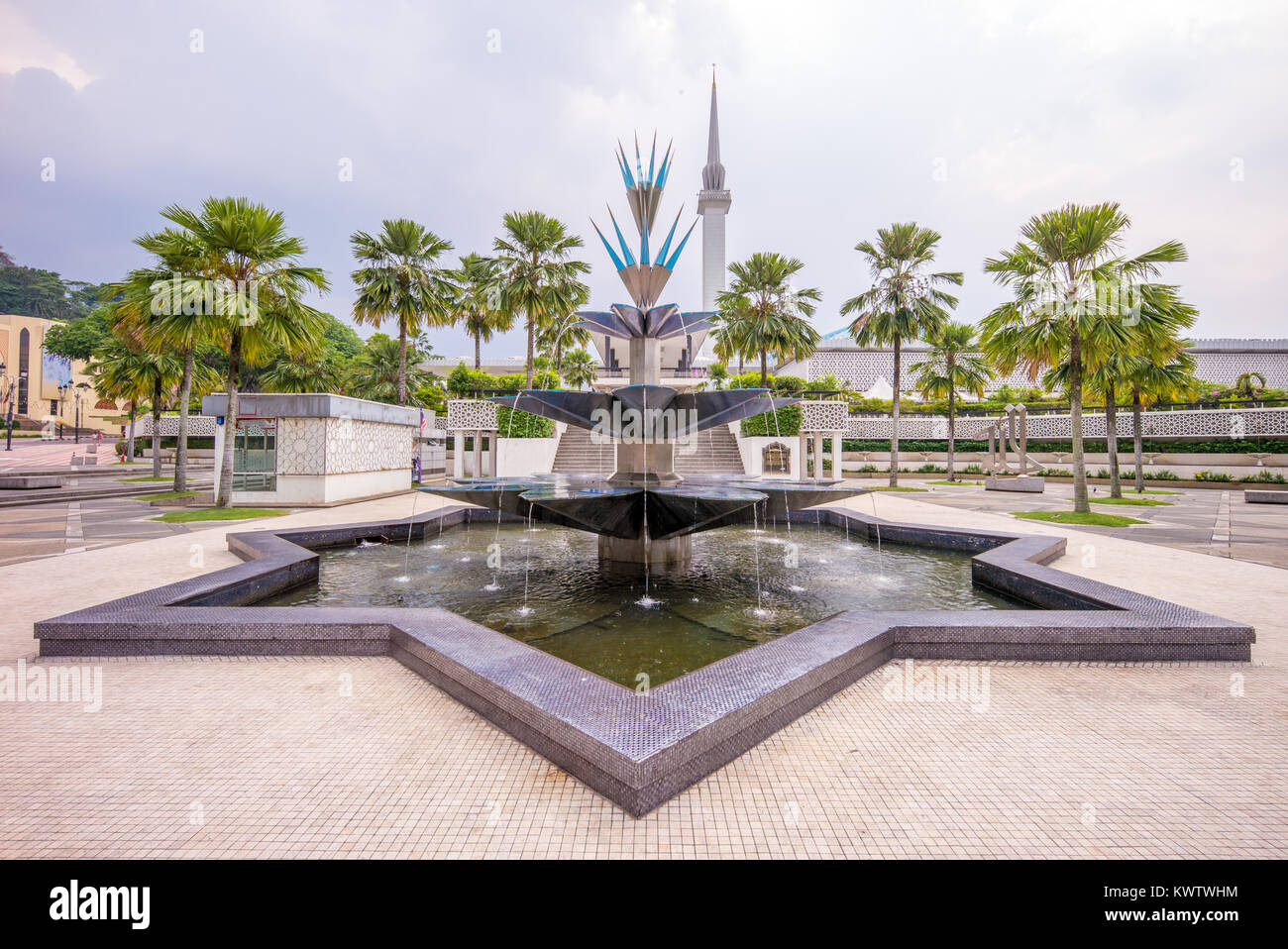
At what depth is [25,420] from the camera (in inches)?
2464

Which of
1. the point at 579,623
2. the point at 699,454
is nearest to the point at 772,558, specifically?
the point at 579,623

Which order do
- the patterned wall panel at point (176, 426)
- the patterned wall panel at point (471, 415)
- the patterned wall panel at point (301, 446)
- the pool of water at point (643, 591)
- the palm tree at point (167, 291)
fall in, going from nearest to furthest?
the pool of water at point (643, 591)
the palm tree at point (167, 291)
the patterned wall panel at point (301, 446)
the patterned wall panel at point (471, 415)
the patterned wall panel at point (176, 426)

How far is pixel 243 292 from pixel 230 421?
3.64m

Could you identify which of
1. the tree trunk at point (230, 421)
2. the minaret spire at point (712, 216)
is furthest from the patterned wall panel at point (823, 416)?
the minaret spire at point (712, 216)

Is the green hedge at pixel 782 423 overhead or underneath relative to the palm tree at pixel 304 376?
underneath

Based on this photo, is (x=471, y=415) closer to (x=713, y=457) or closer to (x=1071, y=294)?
(x=713, y=457)

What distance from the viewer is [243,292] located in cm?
1487

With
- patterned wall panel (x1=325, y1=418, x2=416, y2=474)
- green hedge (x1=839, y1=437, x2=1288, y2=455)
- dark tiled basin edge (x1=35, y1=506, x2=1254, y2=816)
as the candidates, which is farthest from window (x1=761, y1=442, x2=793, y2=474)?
dark tiled basin edge (x1=35, y1=506, x2=1254, y2=816)

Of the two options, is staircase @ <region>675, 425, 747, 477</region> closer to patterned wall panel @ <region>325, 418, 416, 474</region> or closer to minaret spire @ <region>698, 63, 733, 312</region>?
patterned wall panel @ <region>325, 418, 416, 474</region>

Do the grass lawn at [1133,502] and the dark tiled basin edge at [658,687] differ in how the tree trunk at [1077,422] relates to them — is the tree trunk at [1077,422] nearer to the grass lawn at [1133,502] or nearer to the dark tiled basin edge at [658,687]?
the grass lawn at [1133,502]

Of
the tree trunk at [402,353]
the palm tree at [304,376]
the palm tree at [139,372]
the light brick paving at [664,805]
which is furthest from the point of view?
the palm tree at [304,376]

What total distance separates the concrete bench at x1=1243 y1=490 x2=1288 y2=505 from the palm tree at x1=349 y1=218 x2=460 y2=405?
3301 cm

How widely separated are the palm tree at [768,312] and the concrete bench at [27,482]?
1144 inches

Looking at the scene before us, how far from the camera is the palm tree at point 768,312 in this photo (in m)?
26.5
